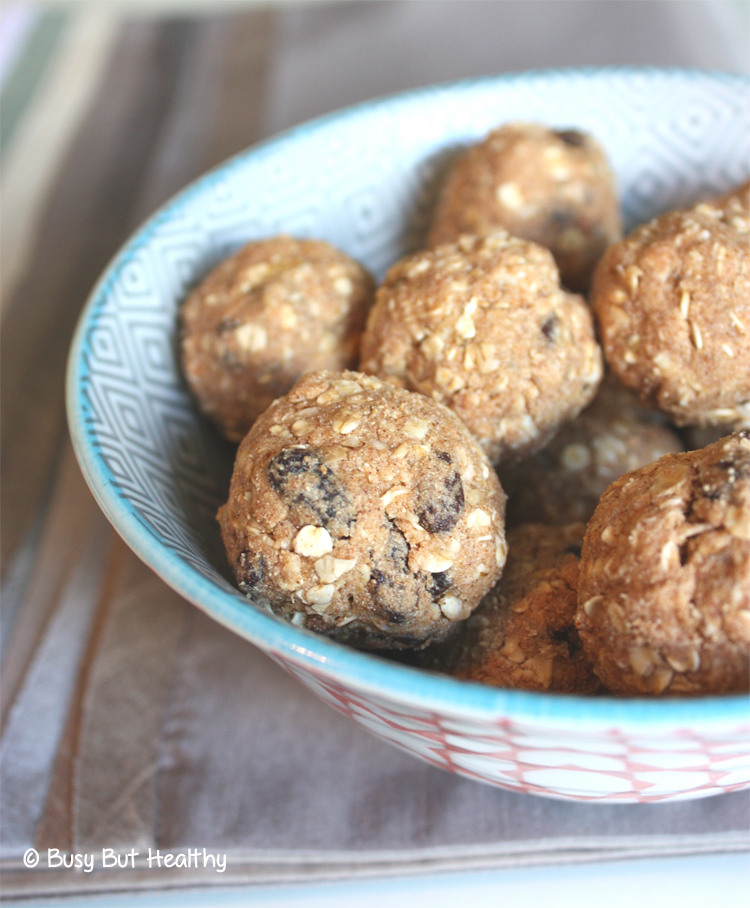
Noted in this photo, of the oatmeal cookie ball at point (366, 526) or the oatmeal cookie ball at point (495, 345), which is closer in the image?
the oatmeal cookie ball at point (366, 526)

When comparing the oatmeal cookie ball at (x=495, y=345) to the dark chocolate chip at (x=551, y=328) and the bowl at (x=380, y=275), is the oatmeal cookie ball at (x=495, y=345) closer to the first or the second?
the dark chocolate chip at (x=551, y=328)

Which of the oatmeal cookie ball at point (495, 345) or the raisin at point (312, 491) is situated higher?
the oatmeal cookie ball at point (495, 345)

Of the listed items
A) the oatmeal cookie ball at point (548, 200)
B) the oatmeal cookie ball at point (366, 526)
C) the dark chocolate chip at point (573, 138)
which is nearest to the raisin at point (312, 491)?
the oatmeal cookie ball at point (366, 526)

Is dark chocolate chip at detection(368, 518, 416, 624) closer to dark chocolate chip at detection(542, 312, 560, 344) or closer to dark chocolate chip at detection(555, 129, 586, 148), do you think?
dark chocolate chip at detection(542, 312, 560, 344)

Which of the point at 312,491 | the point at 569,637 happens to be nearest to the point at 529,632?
the point at 569,637

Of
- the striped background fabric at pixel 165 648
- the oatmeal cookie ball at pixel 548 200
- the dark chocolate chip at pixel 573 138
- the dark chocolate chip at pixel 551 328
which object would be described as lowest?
the striped background fabric at pixel 165 648

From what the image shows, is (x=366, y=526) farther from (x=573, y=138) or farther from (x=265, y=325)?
(x=573, y=138)

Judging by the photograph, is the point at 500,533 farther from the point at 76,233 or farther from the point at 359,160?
the point at 76,233

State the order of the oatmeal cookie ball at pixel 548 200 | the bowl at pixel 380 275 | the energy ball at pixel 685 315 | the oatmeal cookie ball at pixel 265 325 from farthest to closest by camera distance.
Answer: the oatmeal cookie ball at pixel 548 200 < the oatmeal cookie ball at pixel 265 325 < the energy ball at pixel 685 315 < the bowl at pixel 380 275
